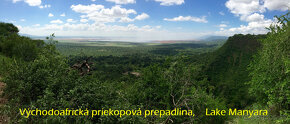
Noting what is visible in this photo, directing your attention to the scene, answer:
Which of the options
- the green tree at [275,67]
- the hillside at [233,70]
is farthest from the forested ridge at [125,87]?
the hillside at [233,70]

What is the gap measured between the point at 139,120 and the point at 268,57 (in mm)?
11583

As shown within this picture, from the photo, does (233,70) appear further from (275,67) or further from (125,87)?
(125,87)

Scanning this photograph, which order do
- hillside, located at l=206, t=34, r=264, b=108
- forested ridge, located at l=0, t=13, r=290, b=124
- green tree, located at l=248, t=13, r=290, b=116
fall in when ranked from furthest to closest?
hillside, located at l=206, t=34, r=264, b=108, green tree, located at l=248, t=13, r=290, b=116, forested ridge, located at l=0, t=13, r=290, b=124

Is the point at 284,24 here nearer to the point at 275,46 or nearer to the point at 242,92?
the point at 275,46

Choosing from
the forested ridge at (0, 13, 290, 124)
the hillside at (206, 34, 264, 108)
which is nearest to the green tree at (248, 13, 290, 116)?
the forested ridge at (0, 13, 290, 124)

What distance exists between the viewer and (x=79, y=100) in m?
5.16

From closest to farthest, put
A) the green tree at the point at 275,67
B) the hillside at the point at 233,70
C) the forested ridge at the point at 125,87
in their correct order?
1. the forested ridge at the point at 125,87
2. the green tree at the point at 275,67
3. the hillside at the point at 233,70

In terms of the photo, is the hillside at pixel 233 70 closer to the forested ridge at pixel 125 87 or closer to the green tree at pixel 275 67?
the green tree at pixel 275 67

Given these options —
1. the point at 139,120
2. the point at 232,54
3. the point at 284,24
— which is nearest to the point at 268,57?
the point at 284,24

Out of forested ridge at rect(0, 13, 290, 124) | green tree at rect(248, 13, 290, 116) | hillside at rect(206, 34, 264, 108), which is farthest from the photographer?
hillside at rect(206, 34, 264, 108)

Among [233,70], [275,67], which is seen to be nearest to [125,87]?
[275,67]

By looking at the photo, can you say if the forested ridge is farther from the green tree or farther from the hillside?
the hillside

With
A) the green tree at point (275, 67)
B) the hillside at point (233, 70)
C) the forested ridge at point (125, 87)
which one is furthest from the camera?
the hillside at point (233, 70)

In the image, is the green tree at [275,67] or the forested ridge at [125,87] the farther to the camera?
the green tree at [275,67]
